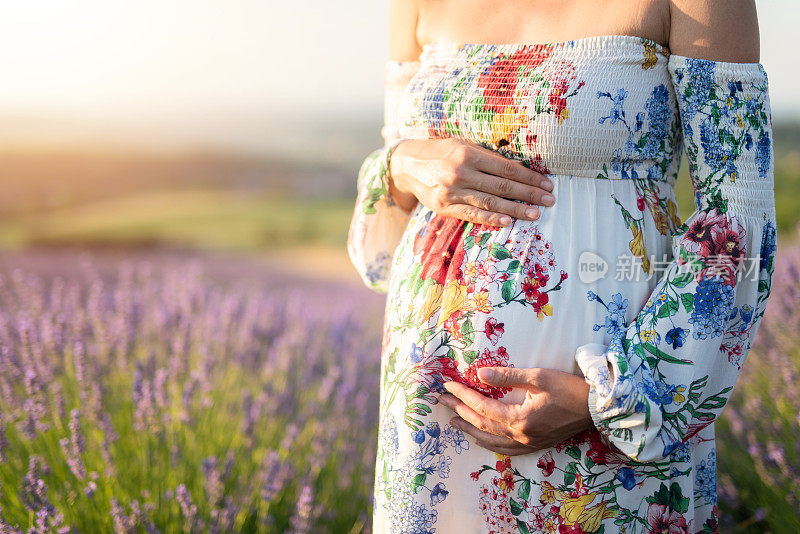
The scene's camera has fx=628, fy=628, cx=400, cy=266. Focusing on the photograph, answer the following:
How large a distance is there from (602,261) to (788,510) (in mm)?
1145

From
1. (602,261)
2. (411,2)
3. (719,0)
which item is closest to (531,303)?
(602,261)

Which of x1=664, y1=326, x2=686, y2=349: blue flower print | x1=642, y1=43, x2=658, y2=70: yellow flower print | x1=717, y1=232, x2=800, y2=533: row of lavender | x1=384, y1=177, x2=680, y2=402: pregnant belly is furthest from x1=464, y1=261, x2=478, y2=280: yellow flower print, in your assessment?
x1=717, y1=232, x2=800, y2=533: row of lavender

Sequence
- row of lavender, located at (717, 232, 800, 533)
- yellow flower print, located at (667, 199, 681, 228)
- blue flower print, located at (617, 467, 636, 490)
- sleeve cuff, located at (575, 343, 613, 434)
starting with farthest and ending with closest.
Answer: row of lavender, located at (717, 232, 800, 533), yellow flower print, located at (667, 199, 681, 228), blue flower print, located at (617, 467, 636, 490), sleeve cuff, located at (575, 343, 613, 434)

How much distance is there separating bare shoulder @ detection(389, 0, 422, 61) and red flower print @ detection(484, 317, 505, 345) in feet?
2.26

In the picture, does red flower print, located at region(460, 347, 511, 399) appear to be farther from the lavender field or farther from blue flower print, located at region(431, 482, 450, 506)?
the lavender field

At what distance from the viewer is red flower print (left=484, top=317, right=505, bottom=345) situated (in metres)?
1.05

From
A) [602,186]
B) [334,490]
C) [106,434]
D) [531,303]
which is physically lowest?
[334,490]

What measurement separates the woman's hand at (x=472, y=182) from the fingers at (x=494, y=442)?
36cm

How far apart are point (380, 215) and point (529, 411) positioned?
0.63 meters

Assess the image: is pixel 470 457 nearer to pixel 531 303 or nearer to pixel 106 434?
pixel 531 303

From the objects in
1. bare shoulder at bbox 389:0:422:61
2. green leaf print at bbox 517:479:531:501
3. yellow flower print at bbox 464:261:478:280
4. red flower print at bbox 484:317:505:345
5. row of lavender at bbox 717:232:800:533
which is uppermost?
bare shoulder at bbox 389:0:422:61

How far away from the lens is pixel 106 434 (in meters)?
1.68

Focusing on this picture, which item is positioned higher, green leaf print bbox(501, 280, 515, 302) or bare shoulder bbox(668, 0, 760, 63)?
bare shoulder bbox(668, 0, 760, 63)

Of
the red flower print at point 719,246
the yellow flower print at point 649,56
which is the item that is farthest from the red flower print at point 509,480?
the yellow flower print at point 649,56
